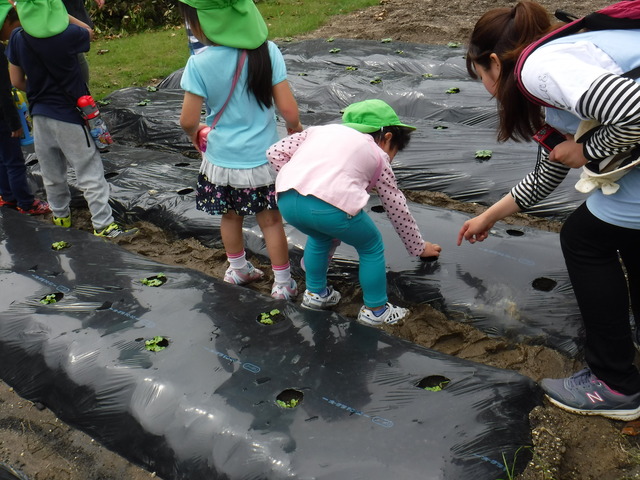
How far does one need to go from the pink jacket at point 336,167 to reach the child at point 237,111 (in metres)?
0.23

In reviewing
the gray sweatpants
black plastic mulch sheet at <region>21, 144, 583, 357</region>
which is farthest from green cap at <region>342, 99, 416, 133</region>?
the gray sweatpants

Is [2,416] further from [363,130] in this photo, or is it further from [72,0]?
[72,0]

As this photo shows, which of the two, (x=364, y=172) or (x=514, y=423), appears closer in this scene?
(x=514, y=423)

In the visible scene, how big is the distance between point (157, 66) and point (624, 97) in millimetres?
8086

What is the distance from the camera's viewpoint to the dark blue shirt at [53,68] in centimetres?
323

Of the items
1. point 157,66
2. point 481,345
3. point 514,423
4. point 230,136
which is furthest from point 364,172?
point 157,66

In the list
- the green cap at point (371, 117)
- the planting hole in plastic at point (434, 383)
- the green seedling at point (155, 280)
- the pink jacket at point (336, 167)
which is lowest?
the green seedling at point (155, 280)

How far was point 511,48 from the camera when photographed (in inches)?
72.8

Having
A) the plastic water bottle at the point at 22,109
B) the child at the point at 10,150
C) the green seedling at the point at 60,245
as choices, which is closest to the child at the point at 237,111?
the green seedling at the point at 60,245

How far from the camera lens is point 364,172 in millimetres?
2355

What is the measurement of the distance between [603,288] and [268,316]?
1225 millimetres

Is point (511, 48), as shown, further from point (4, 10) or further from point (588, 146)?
point (4, 10)

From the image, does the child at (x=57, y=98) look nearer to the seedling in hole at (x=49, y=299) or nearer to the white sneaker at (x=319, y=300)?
→ the seedling in hole at (x=49, y=299)

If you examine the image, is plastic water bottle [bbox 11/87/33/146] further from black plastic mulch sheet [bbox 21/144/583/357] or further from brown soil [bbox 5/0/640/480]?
black plastic mulch sheet [bbox 21/144/583/357]
